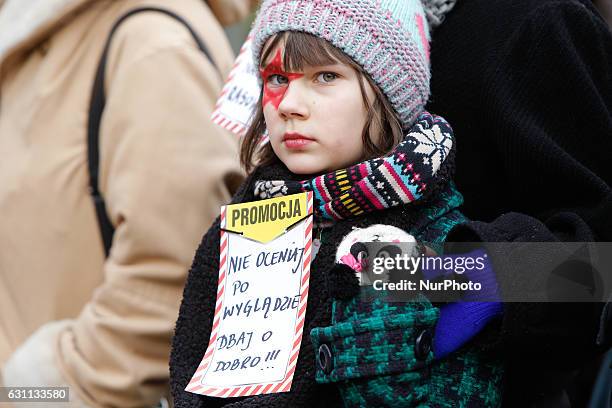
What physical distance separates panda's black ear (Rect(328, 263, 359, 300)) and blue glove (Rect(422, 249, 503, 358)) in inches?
5.1

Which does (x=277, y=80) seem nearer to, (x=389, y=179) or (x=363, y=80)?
(x=363, y=80)

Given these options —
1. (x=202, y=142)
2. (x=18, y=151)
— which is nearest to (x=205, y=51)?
(x=202, y=142)

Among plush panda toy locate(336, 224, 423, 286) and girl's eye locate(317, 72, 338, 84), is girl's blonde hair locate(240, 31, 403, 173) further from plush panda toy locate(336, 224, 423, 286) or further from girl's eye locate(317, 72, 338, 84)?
plush panda toy locate(336, 224, 423, 286)

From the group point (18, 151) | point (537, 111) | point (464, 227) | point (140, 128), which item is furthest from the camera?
point (18, 151)

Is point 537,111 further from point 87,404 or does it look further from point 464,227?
point 87,404

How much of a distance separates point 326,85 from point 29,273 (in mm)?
1412

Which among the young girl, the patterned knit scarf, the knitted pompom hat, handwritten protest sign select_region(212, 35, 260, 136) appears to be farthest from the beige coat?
the patterned knit scarf

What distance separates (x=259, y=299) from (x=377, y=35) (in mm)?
588

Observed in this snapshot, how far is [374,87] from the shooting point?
6.86ft

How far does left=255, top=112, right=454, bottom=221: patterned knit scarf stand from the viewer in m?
1.92

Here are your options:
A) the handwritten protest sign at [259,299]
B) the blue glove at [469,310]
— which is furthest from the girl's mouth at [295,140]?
the blue glove at [469,310]

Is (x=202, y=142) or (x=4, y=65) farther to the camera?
(x=4, y=65)

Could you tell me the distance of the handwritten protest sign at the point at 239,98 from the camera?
8.29ft

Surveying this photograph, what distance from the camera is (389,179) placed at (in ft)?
6.28
